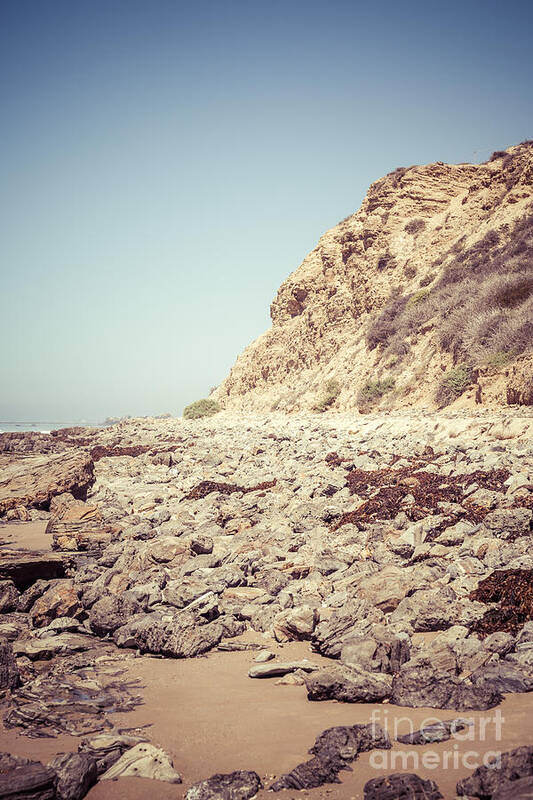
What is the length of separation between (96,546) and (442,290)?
70.1 ft

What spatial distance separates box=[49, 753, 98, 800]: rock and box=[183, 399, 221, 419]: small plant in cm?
3382

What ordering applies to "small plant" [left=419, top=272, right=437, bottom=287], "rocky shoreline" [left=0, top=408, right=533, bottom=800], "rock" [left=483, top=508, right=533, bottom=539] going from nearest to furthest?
"rocky shoreline" [left=0, top=408, right=533, bottom=800] < "rock" [left=483, top=508, right=533, bottom=539] < "small plant" [left=419, top=272, right=437, bottom=287]

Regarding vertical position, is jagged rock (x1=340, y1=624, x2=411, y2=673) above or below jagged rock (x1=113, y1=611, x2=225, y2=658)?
above

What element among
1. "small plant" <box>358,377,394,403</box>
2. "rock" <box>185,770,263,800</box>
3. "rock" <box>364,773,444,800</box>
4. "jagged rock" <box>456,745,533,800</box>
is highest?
"small plant" <box>358,377,394,403</box>

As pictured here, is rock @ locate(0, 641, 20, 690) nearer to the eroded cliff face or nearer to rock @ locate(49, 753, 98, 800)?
rock @ locate(49, 753, 98, 800)

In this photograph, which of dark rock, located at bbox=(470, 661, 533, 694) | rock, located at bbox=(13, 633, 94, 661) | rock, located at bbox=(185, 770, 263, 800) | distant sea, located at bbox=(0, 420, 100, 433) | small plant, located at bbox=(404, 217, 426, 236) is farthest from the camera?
distant sea, located at bbox=(0, 420, 100, 433)

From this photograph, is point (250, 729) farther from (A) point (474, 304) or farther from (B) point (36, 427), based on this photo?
(B) point (36, 427)

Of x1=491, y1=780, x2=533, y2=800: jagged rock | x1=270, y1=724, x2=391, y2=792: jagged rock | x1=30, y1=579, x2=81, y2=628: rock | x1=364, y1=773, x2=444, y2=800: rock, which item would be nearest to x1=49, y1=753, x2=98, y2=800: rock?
x1=270, y1=724, x2=391, y2=792: jagged rock

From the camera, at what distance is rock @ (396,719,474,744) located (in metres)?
2.67

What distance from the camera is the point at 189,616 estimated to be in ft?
15.7

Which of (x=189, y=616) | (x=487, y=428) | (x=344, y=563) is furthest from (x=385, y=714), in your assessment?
(x=487, y=428)

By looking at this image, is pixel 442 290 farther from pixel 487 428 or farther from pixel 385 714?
pixel 385 714

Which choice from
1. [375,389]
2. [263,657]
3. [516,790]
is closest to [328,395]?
[375,389]

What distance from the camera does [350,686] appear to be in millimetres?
3365
